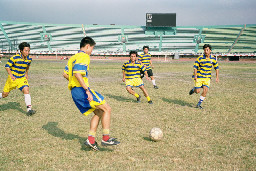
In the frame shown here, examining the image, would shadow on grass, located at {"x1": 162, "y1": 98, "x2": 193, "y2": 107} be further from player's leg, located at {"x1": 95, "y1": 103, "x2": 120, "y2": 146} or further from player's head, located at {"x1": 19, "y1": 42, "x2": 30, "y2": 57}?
player's head, located at {"x1": 19, "y1": 42, "x2": 30, "y2": 57}

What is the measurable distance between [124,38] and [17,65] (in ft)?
221

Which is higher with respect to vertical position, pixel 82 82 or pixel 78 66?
pixel 78 66

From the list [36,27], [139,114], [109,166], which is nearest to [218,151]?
[109,166]

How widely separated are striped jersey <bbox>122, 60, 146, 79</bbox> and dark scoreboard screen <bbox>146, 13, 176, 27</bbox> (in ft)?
215

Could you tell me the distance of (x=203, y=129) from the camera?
21.3ft

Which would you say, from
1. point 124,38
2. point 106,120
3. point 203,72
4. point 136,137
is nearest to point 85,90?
point 106,120

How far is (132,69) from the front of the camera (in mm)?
9984

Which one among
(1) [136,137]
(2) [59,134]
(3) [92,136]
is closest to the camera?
(3) [92,136]

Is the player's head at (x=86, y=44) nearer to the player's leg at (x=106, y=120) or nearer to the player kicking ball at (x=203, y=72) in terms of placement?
the player's leg at (x=106, y=120)

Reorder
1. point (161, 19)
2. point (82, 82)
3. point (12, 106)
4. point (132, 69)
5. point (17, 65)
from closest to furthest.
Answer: point (82, 82), point (17, 65), point (12, 106), point (132, 69), point (161, 19)

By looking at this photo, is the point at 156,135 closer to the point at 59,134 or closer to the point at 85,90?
the point at 85,90

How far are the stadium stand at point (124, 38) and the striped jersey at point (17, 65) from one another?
60.1 metres

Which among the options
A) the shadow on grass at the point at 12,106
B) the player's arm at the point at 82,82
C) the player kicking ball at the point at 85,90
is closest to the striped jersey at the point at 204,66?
the player kicking ball at the point at 85,90

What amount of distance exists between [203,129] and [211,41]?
72.8 m
